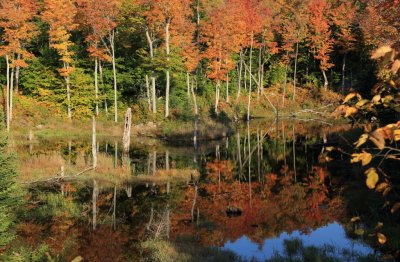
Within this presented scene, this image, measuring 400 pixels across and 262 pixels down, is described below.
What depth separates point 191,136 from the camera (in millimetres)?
35219

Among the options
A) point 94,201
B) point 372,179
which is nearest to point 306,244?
point 94,201

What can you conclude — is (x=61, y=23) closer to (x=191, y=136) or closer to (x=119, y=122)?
(x=119, y=122)

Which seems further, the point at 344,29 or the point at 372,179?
the point at 344,29

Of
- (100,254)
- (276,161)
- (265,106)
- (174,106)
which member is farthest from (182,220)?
(265,106)

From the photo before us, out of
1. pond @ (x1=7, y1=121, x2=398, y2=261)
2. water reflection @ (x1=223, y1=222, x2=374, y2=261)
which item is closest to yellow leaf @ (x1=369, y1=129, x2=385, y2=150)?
pond @ (x1=7, y1=121, x2=398, y2=261)

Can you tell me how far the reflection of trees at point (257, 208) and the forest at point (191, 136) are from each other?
0.30ft

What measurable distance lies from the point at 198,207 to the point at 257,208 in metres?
2.38

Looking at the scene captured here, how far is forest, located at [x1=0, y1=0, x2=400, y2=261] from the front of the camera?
11.6 metres

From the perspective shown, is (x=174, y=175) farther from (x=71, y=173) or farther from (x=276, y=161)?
(x=276, y=161)

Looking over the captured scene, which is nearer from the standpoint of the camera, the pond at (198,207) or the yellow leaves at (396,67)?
the yellow leaves at (396,67)

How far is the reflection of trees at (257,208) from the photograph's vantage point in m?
13.9

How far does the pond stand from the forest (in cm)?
9

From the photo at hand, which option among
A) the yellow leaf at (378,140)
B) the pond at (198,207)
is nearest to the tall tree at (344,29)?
the pond at (198,207)

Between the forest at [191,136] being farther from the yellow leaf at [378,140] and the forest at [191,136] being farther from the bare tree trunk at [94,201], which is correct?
the bare tree trunk at [94,201]
